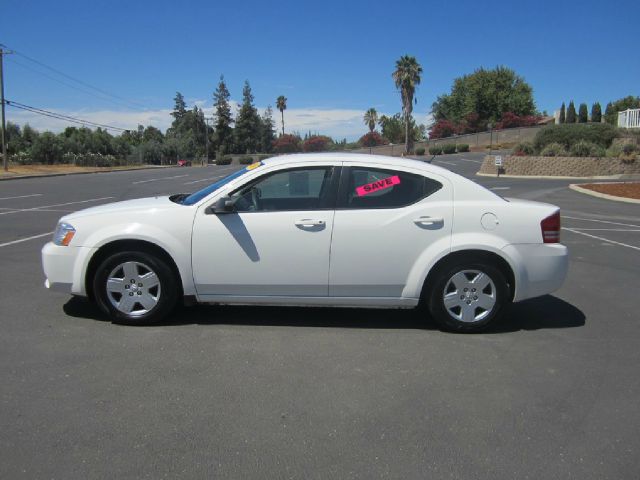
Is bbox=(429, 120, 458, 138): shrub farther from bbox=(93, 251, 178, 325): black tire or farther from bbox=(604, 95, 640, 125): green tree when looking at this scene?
bbox=(93, 251, 178, 325): black tire

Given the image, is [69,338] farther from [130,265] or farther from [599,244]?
[599,244]

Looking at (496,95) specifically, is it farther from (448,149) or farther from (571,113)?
(448,149)

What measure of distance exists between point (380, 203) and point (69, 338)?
9.61 feet

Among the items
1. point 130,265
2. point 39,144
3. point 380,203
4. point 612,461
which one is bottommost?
point 612,461

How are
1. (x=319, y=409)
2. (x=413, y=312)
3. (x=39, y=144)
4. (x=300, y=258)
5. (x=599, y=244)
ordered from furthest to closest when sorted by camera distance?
(x=39, y=144) < (x=599, y=244) < (x=413, y=312) < (x=300, y=258) < (x=319, y=409)

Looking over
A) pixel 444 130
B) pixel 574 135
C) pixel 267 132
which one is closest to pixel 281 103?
pixel 267 132

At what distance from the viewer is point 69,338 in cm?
474

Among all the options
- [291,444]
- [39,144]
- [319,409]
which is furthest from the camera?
[39,144]

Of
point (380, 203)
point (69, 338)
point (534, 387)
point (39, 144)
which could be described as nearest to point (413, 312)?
point (380, 203)

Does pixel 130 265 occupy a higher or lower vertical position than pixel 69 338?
higher

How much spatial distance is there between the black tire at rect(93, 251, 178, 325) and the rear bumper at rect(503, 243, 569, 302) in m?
3.04

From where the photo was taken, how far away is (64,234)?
507cm

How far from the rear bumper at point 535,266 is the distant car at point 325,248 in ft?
0.04

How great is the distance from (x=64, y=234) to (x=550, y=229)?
4408 mm
